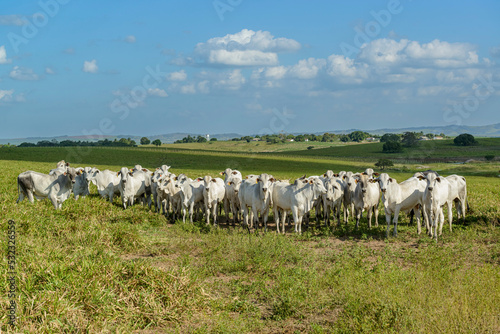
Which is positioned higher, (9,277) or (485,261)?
A: (9,277)

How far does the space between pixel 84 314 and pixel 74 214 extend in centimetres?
935

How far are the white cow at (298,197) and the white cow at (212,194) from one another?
2726 mm

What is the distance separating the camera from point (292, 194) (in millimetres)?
17016

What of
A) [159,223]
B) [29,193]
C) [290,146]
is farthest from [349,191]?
[290,146]

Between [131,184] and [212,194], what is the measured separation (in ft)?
19.0

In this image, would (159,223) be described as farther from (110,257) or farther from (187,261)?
(110,257)

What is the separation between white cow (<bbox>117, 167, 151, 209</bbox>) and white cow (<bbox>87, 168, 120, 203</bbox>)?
49 cm

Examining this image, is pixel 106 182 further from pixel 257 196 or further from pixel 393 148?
pixel 393 148

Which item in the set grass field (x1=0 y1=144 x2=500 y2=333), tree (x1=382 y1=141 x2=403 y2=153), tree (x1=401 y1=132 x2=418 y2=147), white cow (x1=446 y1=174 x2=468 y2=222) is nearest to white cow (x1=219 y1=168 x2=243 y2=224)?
grass field (x1=0 y1=144 x2=500 y2=333)

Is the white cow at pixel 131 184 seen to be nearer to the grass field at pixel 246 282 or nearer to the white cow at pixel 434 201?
the grass field at pixel 246 282

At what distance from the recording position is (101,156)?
3095 inches

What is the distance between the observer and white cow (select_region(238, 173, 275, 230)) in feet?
56.8

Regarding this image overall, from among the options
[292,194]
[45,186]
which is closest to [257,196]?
[292,194]

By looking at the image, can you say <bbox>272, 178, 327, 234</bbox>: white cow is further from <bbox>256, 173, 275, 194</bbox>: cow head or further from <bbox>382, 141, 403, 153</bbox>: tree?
<bbox>382, 141, 403, 153</bbox>: tree
